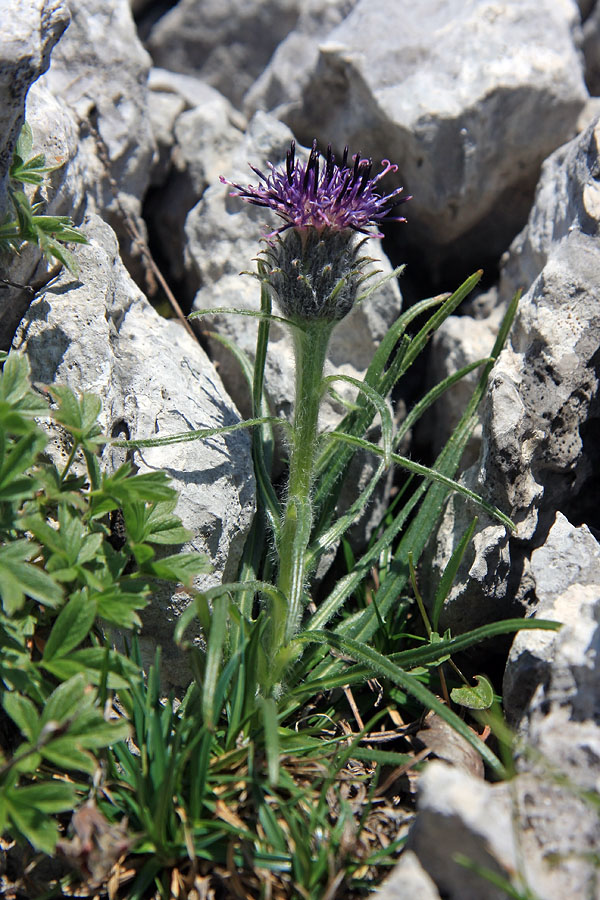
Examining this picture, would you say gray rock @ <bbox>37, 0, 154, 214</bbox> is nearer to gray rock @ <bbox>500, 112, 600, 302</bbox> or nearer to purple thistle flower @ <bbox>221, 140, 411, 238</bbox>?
purple thistle flower @ <bbox>221, 140, 411, 238</bbox>

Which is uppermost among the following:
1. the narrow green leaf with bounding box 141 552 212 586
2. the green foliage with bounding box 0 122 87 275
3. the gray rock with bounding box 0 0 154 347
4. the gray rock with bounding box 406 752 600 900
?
the gray rock with bounding box 0 0 154 347

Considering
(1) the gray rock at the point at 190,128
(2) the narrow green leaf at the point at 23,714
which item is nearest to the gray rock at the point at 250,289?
(1) the gray rock at the point at 190,128

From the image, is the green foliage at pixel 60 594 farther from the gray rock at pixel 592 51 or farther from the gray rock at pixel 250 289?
the gray rock at pixel 592 51

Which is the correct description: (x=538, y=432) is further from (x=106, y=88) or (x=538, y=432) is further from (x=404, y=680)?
(x=106, y=88)

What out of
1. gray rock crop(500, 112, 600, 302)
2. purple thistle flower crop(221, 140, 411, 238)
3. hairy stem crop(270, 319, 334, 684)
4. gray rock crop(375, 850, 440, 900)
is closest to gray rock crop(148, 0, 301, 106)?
gray rock crop(500, 112, 600, 302)

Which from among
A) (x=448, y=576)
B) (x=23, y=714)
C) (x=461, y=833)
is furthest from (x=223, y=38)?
(x=461, y=833)

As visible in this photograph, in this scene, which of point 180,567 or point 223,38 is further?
point 223,38

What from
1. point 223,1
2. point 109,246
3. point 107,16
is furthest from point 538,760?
point 223,1

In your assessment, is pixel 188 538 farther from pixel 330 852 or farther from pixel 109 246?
pixel 109 246
